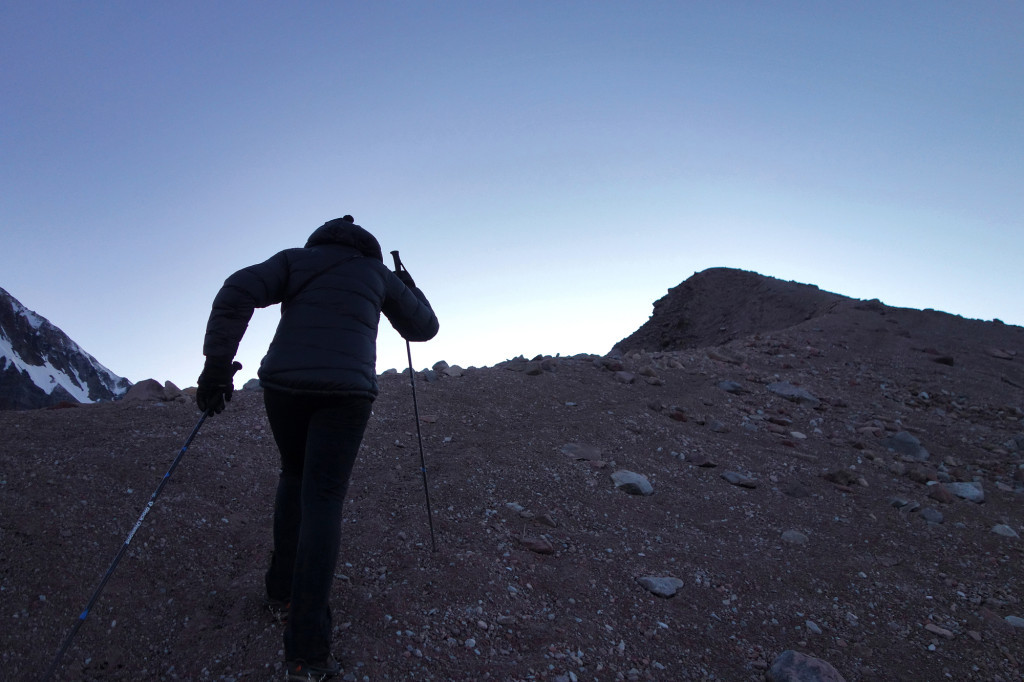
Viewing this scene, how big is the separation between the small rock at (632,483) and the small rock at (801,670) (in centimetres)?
213

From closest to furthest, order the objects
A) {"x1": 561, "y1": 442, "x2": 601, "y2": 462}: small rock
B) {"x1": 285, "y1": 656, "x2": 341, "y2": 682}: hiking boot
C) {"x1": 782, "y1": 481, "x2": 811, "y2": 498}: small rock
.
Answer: {"x1": 285, "y1": 656, "x2": 341, "y2": 682}: hiking boot → {"x1": 782, "y1": 481, "x2": 811, "y2": 498}: small rock → {"x1": 561, "y1": 442, "x2": 601, "y2": 462}: small rock

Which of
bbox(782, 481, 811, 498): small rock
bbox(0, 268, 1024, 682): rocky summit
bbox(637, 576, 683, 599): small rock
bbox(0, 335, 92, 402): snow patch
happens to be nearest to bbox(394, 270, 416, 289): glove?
bbox(0, 268, 1024, 682): rocky summit

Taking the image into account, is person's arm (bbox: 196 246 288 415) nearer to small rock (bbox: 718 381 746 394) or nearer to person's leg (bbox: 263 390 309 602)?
person's leg (bbox: 263 390 309 602)

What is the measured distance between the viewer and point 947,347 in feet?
43.4

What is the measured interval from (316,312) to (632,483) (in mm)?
3541

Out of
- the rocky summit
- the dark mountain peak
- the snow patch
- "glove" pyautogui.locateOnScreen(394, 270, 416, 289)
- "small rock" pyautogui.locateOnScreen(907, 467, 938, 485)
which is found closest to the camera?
the rocky summit

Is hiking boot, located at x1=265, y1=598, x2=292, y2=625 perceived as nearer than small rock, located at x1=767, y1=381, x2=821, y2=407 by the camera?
Yes

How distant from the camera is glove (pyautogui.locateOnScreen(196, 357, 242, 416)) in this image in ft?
10.7

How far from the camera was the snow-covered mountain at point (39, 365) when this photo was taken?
1179 centimetres

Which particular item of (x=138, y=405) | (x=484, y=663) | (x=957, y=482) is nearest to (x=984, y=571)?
(x=957, y=482)

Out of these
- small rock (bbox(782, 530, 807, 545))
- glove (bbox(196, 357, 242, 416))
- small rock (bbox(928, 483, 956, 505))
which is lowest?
small rock (bbox(782, 530, 807, 545))

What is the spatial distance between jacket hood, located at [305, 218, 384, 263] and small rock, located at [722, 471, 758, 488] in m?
4.31

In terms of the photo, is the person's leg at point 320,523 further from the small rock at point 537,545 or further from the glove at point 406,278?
the small rock at point 537,545

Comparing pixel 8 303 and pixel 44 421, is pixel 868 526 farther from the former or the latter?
pixel 8 303
